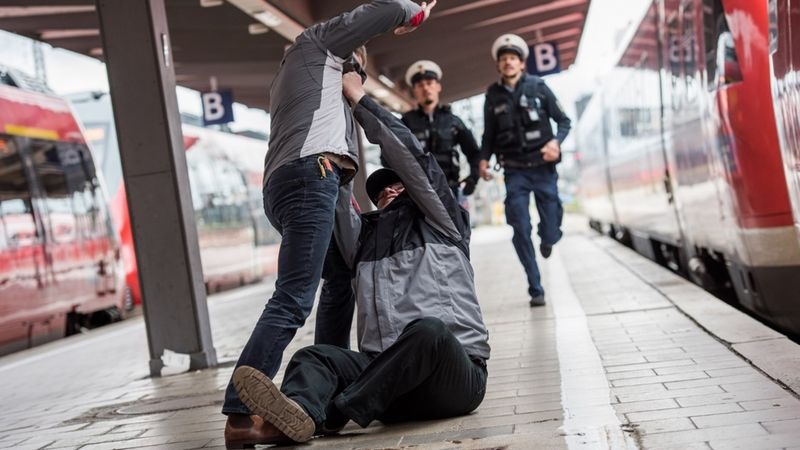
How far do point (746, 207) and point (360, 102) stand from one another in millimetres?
2962

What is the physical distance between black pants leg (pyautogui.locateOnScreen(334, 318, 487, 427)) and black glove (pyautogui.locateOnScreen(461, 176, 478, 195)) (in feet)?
14.4

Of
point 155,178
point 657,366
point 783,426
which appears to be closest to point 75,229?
point 155,178

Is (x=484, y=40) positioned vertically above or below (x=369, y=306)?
above

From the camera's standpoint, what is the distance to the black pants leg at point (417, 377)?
4.38m

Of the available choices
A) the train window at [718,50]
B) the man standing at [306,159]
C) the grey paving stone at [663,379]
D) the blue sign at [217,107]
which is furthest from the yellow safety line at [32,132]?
the grey paving stone at [663,379]

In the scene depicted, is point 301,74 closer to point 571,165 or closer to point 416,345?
point 416,345

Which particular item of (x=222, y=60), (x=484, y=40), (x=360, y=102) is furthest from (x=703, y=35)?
(x=484, y=40)

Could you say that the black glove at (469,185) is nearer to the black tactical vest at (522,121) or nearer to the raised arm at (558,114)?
the black tactical vest at (522,121)

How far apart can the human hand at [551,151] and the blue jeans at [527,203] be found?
190 millimetres

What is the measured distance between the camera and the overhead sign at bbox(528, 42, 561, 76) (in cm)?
2277

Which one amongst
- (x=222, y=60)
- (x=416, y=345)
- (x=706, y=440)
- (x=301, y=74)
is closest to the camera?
(x=706, y=440)

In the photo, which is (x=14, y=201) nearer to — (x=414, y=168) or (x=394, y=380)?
(x=414, y=168)

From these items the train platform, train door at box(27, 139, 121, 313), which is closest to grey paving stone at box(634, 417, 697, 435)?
the train platform

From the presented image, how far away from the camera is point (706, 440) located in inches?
152
